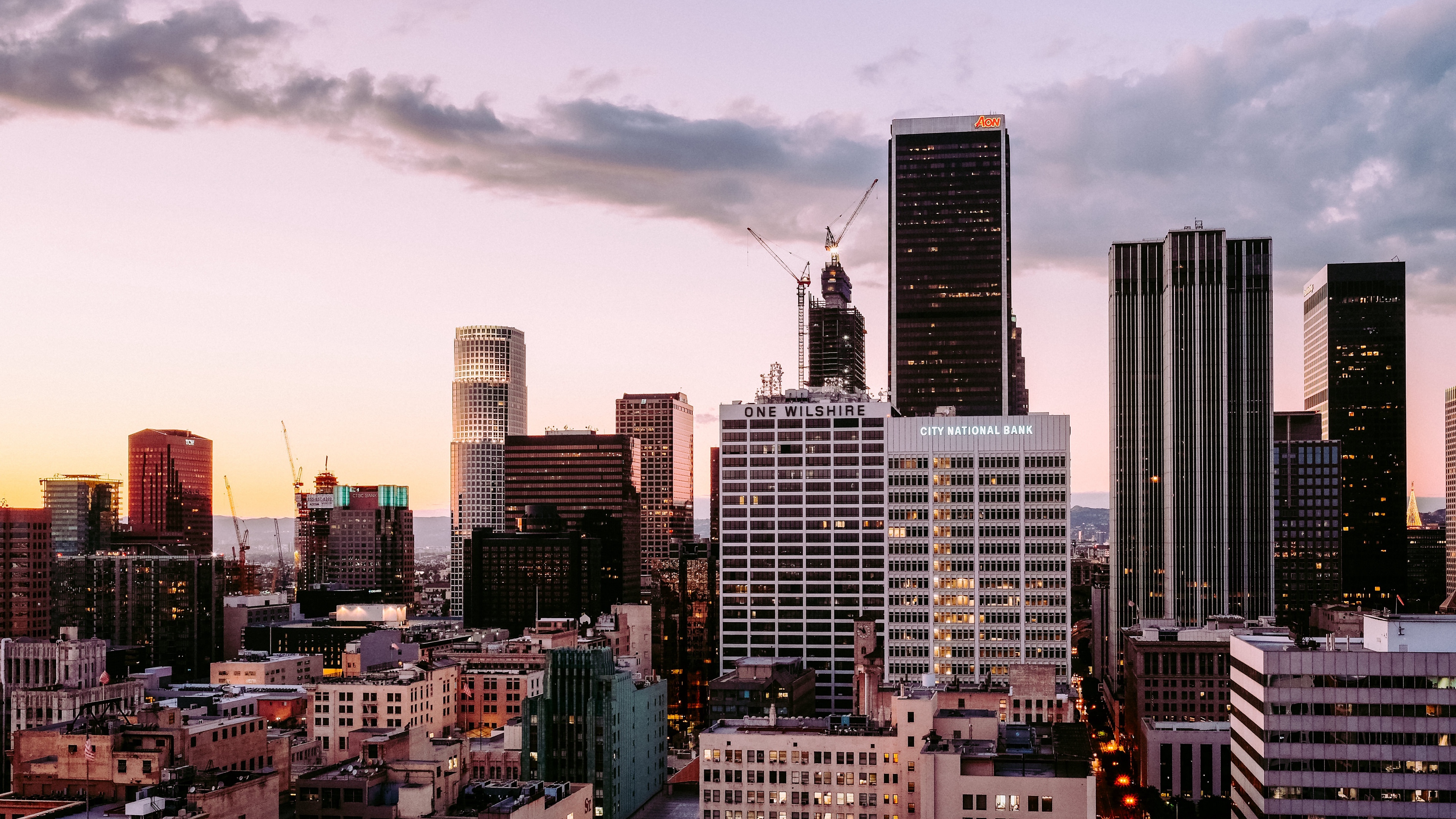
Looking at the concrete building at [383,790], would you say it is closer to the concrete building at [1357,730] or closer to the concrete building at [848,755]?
the concrete building at [848,755]

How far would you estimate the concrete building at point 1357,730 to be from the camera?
13275cm

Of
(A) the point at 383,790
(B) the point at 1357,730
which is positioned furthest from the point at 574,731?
(B) the point at 1357,730

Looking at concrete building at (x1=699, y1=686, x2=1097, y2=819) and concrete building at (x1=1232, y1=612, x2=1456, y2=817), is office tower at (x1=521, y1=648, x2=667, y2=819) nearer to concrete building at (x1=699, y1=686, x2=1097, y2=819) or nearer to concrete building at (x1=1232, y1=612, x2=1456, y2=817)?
concrete building at (x1=699, y1=686, x2=1097, y2=819)

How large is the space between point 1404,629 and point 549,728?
4470 inches

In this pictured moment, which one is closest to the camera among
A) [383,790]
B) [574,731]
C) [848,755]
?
[383,790]

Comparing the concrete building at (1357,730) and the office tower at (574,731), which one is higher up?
the concrete building at (1357,730)

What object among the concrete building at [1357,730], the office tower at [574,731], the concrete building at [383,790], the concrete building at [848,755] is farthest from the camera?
the office tower at [574,731]

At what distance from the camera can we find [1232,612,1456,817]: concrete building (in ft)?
436

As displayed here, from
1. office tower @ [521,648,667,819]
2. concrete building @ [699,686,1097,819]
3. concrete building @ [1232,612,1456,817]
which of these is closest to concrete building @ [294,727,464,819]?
concrete building @ [699,686,1097,819]

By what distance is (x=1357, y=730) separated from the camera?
13412 centimetres

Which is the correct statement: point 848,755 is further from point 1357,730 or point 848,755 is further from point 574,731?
point 574,731

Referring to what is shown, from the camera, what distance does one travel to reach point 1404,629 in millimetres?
138875

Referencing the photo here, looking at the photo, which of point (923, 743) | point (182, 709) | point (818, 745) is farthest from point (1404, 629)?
point (182, 709)

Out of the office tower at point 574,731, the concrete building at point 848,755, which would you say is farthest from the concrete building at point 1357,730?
the office tower at point 574,731
